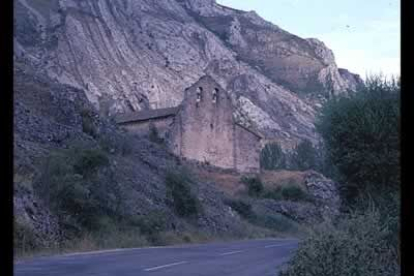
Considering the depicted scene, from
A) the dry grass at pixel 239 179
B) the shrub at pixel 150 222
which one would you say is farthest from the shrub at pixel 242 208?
the shrub at pixel 150 222

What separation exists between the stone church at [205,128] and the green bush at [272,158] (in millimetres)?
12920

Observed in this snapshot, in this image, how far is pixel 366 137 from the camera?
19594 millimetres

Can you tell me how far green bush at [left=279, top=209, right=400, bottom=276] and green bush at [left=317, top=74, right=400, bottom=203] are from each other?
5.53m

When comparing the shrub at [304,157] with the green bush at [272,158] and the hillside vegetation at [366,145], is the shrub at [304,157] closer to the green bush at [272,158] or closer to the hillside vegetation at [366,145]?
the green bush at [272,158]

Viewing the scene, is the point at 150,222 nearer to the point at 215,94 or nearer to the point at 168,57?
the point at 215,94

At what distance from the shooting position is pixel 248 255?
78.2 feet

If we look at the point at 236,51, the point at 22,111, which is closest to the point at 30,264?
the point at 22,111

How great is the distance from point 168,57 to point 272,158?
3563 cm

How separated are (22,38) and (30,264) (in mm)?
88066

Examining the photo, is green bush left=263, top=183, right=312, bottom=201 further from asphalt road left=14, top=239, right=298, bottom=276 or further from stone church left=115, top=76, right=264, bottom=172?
asphalt road left=14, top=239, right=298, bottom=276

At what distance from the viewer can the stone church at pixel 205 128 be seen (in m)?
66.6

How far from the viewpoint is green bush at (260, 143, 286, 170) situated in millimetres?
86412
